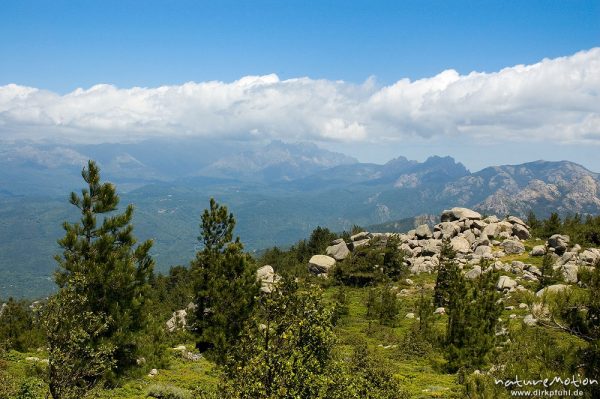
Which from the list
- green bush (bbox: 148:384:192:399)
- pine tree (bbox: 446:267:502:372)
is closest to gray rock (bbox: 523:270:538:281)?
pine tree (bbox: 446:267:502:372)

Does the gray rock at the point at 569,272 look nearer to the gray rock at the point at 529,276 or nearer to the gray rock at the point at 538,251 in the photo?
the gray rock at the point at 529,276

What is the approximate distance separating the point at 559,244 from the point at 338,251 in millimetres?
42205

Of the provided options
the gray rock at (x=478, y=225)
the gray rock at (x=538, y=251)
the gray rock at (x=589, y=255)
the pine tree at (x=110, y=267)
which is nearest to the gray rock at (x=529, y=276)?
the gray rock at (x=589, y=255)

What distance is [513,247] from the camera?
3246 inches

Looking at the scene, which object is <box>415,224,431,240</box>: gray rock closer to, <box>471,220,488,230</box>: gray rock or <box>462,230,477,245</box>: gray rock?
<box>462,230,477,245</box>: gray rock

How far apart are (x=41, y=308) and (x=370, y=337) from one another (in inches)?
1507

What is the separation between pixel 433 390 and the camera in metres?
28.6

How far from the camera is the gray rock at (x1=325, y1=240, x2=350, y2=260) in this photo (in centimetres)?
9244

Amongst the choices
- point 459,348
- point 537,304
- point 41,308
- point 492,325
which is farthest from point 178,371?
point 537,304

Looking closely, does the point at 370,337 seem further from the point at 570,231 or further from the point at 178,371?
the point at 570,231

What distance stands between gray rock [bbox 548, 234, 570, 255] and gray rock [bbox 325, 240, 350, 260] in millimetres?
38853

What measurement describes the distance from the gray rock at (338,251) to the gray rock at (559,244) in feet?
127

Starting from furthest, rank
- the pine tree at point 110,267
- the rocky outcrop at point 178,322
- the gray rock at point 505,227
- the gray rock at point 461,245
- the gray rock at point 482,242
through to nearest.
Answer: the gray rock at point 505,227
the gray rock at point 482,242
the gray rock at point 461,245
the rocky outcrop at point 178,322
the pine tree at point 110,267

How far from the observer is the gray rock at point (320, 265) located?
86312 millimetres
